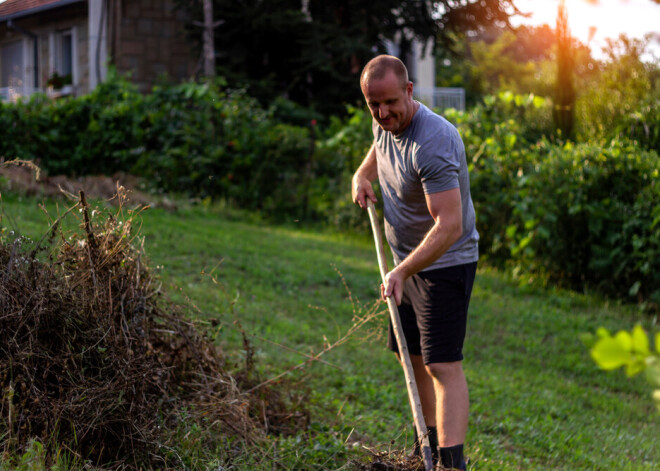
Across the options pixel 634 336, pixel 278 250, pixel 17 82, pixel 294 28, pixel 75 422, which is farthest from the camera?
pixel 17 82

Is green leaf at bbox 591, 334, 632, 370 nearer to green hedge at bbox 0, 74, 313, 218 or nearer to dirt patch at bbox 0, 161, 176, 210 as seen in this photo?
dirt patch at bbox 0, 161, 176, 210

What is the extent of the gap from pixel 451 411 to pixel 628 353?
2.44m

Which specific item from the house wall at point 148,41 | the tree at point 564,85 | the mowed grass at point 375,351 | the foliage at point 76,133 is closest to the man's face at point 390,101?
the mowed grass at point 375,351

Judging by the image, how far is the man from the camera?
2967mm

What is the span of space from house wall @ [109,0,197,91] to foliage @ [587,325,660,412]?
15.5 meters

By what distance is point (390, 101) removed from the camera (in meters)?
3.02

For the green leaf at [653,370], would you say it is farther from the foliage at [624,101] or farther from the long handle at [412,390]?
the foliage at [624,101]

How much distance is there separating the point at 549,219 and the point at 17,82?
13.4 metres

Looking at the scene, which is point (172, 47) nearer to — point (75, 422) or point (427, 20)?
point (427, 20)

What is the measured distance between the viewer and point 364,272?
313 inches

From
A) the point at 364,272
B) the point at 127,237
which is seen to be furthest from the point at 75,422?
the point at 364,272

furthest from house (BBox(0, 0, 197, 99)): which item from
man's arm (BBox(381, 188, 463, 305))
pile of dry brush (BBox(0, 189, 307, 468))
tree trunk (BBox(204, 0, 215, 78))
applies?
man's arm (BBox(381, 188, 463, 305))

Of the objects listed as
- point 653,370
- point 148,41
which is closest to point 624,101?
point 653,370

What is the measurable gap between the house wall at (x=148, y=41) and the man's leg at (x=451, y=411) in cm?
1354
